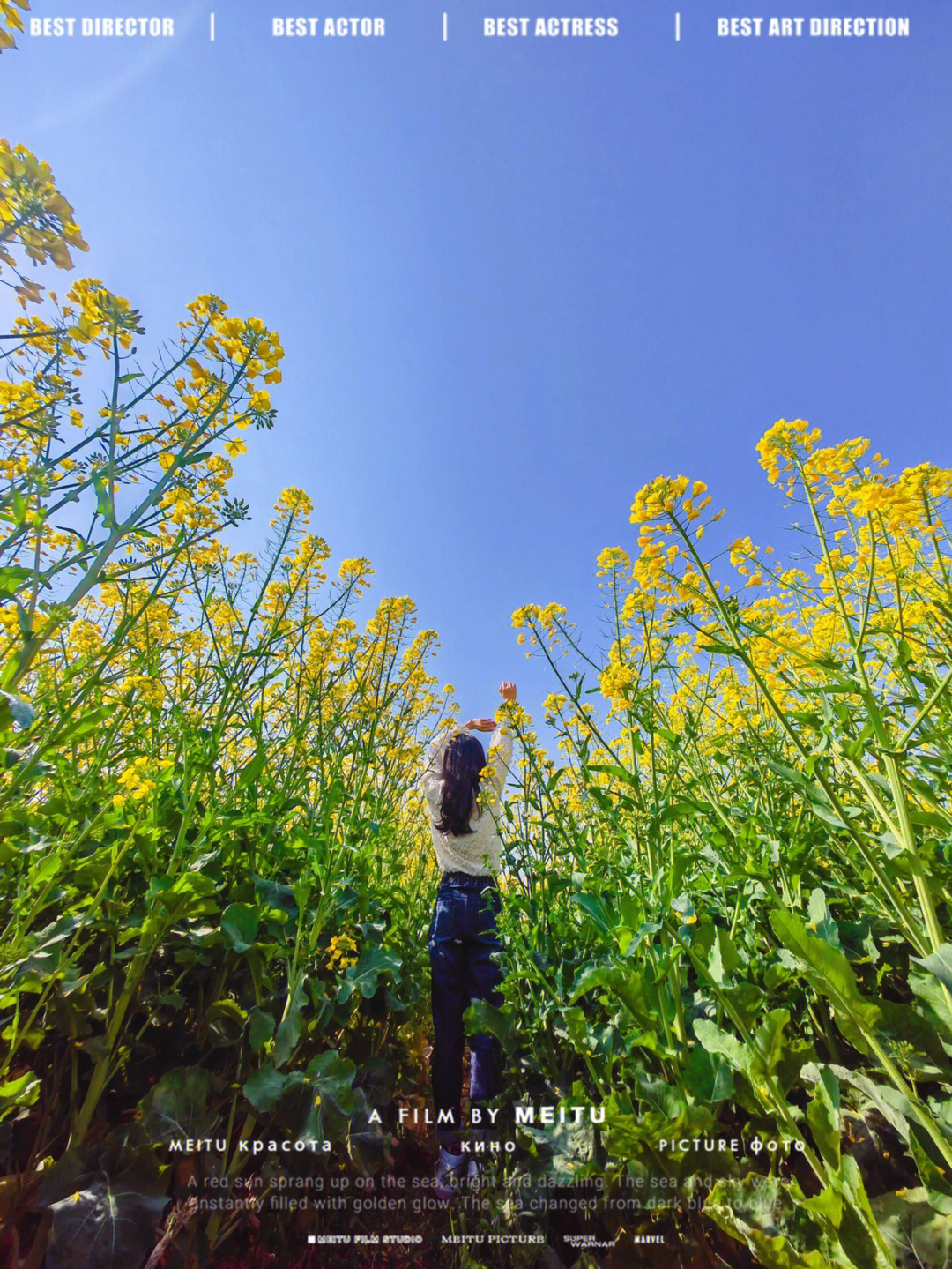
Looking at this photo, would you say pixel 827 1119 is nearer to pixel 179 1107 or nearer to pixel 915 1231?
pixel 915 1231

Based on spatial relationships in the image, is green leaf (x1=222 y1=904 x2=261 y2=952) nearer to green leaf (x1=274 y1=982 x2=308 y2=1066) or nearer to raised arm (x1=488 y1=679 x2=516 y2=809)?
green leaf (x1=274 y1=982 x2=308 y2=1066)

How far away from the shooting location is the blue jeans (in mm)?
2338

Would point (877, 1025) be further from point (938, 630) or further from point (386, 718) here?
point (386, 718)

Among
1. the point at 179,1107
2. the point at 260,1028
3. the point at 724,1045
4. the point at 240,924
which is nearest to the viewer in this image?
the point at 724,1045

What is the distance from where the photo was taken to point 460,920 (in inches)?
109

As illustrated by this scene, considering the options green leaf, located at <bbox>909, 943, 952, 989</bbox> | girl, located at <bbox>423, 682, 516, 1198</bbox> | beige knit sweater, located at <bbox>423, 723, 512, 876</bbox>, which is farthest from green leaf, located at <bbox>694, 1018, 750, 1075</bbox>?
beige knit sweater, located at <bbox>423, 723, 512, 876</bbox>

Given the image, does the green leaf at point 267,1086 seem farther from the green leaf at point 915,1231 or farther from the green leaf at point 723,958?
the green leaf at point 915,1231

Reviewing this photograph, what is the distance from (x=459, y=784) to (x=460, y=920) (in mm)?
691

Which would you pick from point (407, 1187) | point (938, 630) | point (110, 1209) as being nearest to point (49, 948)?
point (110, 1209)

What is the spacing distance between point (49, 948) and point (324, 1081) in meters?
0.80

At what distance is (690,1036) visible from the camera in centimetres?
145

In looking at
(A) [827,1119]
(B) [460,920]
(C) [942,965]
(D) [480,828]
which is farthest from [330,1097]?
(D) [480,828]

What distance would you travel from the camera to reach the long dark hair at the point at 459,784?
10.3ft

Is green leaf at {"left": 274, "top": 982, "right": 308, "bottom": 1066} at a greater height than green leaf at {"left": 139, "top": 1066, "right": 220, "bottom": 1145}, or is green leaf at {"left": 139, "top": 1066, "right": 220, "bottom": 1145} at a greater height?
green leaf at {"left": 274, "top": 982, "right": 308, "bottom": 1066}
